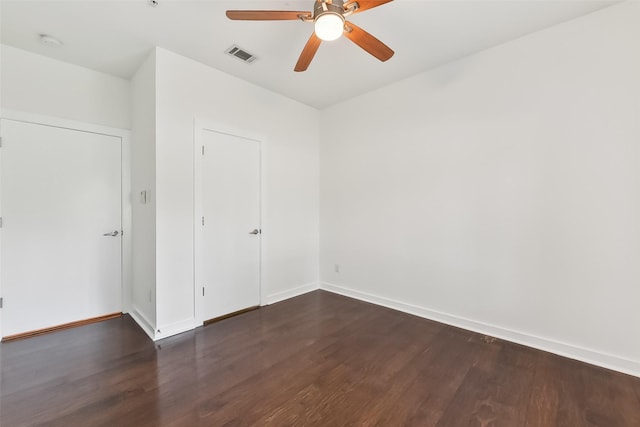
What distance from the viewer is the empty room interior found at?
192cm

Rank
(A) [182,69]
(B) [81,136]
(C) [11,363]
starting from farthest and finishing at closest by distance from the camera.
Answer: (B) [81,136]
(A) [182,69]
(C) [11,363]

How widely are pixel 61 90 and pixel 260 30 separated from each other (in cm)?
225

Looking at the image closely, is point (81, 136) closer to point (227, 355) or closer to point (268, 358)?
point (227, 355)

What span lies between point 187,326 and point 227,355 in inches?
29.6

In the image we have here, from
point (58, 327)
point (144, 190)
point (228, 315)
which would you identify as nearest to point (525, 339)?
point (228, 315)

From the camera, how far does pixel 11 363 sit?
2209 mm

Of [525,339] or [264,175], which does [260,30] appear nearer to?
[264,175]

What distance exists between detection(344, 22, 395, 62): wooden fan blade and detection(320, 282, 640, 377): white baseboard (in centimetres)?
265

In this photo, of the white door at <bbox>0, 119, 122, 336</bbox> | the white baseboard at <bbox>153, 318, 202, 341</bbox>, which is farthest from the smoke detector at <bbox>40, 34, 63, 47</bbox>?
the white baseboard at <bbox>153, 318, 202, 341</bbox>

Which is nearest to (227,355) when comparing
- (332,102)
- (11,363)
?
(11,363)

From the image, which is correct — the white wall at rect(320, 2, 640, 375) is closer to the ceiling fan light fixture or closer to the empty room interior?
the empty room interior

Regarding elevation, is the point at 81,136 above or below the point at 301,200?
above

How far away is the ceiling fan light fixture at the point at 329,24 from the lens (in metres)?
1.63

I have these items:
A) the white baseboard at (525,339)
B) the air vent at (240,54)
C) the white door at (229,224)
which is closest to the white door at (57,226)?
the white door at (229,224)
